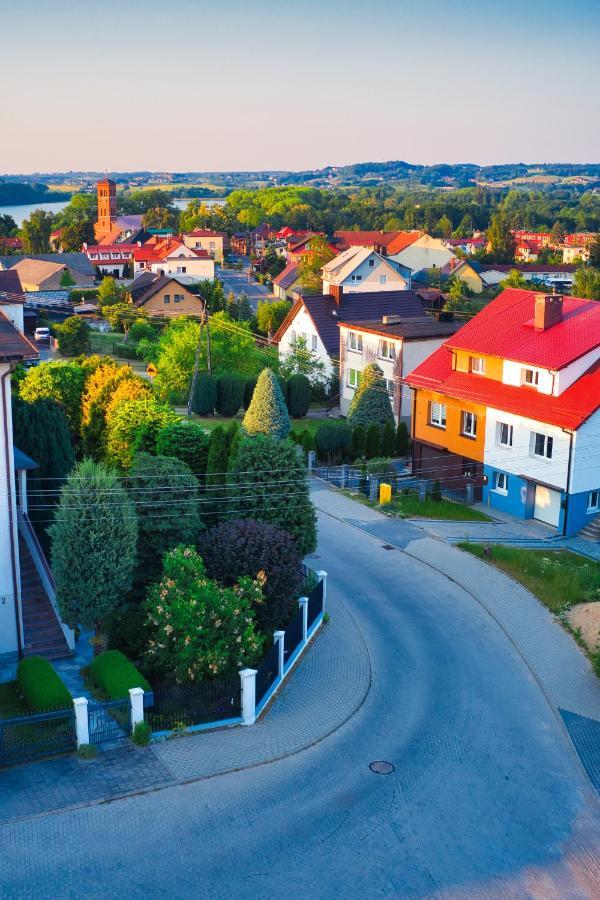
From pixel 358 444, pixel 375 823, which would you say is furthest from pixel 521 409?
pixel 375 823

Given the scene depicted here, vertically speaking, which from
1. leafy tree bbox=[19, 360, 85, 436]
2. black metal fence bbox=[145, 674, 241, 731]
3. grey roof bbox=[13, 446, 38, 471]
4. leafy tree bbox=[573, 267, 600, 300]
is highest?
leafy tree bbox=[573, 267, 600, 300]

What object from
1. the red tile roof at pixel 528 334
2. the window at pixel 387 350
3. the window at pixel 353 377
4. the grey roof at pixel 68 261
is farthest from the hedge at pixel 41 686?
the grey roof at pixel 68 261

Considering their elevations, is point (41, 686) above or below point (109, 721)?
above

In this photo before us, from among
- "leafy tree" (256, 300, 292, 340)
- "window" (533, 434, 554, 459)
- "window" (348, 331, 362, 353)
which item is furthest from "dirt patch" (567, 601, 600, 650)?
"leafy tree" (256, 300, 292, 340)

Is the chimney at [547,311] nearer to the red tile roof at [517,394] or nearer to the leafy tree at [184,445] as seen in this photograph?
the red tile roof at [517,394]

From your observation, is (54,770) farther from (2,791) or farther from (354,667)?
(354,667)

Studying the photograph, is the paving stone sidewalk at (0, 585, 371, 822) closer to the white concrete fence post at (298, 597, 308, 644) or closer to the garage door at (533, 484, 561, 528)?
the white concrete fence post at (298, 597, 308, 644)

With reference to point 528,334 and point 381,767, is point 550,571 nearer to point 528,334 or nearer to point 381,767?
point 528,334
